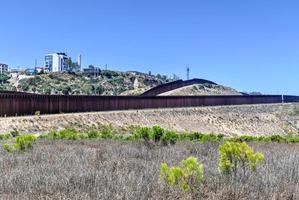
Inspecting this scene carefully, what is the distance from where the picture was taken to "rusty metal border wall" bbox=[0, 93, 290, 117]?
3425 centimetres

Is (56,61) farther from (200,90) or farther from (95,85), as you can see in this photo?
(200,90)

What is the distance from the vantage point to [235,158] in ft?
26.4

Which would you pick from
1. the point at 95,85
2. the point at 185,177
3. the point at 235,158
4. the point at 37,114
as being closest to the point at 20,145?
the point at 235,158

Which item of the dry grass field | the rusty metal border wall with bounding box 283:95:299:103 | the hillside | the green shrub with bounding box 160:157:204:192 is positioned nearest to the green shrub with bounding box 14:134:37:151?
the dry grass field

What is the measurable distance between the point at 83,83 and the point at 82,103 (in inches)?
2154

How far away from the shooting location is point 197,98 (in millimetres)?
59562

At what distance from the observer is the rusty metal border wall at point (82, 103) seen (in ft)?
112

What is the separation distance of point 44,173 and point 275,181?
4111 millimetres

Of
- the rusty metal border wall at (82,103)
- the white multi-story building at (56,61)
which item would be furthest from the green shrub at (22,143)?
the white multi-story building at (56,61)

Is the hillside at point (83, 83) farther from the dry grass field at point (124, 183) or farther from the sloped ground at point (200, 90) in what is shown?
the dry grass field at point (124, 183)

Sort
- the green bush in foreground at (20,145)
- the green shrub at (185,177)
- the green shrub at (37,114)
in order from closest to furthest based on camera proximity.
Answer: the green shrub at (185,177) < the green bush in foreground at (20,145) < the green shrub at (37,114)

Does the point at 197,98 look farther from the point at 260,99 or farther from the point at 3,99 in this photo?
the point at 3,99

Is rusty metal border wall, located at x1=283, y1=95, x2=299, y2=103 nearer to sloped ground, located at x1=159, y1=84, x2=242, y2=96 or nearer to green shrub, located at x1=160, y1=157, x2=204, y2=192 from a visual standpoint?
sloped ground, located at x1=159, y1=84, x2=242, y2=96

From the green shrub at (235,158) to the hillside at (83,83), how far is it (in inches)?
2736
